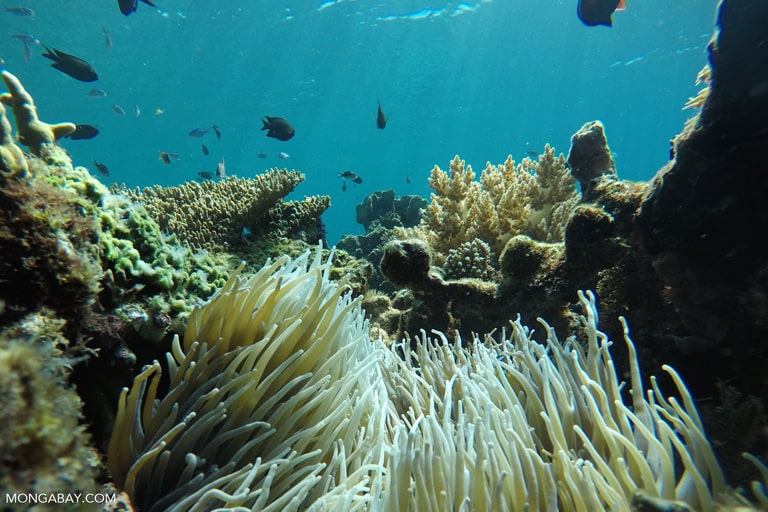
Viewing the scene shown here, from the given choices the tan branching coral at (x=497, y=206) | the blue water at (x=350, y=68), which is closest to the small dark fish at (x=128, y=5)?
the tan branching coral at (x=497, y=206)

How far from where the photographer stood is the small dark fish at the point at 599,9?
15.4 ft

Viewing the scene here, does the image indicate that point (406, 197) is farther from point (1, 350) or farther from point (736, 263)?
point (1, 350)

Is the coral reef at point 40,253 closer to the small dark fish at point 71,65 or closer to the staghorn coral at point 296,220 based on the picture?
the staghorn coral at point 296,220

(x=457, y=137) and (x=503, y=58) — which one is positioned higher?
(x=457, y=137)

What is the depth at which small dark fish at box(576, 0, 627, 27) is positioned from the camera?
4.69 m

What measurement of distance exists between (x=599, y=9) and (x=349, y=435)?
18.5 feet

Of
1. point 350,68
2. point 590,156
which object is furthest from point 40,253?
point 350,68

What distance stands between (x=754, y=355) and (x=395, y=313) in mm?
2942

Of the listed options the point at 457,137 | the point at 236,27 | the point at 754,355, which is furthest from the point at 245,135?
the point at 754,355

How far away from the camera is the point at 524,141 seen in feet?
235

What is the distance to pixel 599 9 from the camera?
4727mm

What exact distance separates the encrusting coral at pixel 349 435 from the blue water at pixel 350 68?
28828 millimetres

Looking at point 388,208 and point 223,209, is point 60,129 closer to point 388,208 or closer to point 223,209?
point 223,209

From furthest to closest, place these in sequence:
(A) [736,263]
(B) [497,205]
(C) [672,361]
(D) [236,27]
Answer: (D) [236,27] → (B) [497,205] → (C) [672,361] → (A) [736,263]
